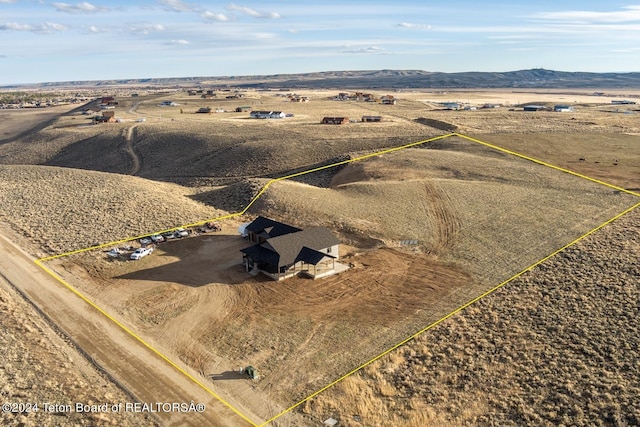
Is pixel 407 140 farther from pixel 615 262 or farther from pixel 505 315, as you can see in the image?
pixel 505 315

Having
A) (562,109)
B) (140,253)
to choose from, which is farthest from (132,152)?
(562,109)

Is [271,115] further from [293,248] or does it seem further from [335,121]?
[293,248]

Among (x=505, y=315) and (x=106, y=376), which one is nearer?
(x=106, y=376)

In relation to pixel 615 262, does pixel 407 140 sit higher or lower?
higher

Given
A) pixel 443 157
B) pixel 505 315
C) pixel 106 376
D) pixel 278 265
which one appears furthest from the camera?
pixel 443 157

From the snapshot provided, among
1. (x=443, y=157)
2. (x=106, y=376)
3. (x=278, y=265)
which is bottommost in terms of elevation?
(x=106, y=376)

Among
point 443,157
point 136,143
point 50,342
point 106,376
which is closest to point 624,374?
point 106,376

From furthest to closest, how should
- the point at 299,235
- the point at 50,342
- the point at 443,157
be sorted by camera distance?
the point at 443,157, the point at 299,235, the point at 50,342

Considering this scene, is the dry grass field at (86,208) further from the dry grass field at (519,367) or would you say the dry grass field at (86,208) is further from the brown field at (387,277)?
the dry grass field at (519,367)
